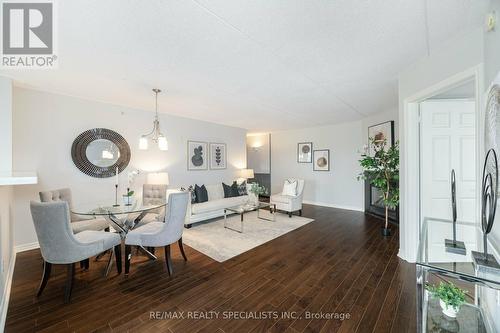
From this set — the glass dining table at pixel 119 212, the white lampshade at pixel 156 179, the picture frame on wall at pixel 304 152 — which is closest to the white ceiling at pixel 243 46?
the white lampshade at pixel 156 179

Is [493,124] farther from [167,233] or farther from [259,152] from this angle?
[259,152]

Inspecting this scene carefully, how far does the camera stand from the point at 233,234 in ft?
12.6

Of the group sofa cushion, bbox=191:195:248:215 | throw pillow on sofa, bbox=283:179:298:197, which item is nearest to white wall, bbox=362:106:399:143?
throw pillow on sofa, bbox=283:179:298:197

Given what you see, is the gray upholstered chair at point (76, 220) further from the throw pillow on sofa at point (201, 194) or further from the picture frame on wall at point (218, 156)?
the picture frame on wall at point (218, 156)

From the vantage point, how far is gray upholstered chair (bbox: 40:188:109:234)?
9.00 ft

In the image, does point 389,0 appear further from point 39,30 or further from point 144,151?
point 144,151

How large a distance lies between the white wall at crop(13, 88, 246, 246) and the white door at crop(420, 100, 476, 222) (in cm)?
470

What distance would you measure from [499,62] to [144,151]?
5.14 m

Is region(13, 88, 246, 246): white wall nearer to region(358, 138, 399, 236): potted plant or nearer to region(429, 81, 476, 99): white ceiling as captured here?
region(358, 138, 399, 236): potted plant

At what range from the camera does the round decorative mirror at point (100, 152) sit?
11.9 feet

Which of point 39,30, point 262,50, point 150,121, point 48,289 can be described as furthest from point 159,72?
point 48,289

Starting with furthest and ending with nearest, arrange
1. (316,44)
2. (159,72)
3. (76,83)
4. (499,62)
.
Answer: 1. (76,83)
2. (159,72)
3. (316,44)
4. (499,62)

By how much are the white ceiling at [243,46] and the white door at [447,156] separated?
2.71ft

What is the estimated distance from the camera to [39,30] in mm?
1759
